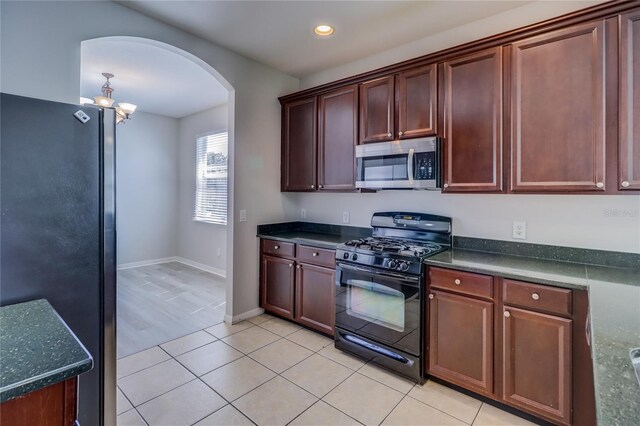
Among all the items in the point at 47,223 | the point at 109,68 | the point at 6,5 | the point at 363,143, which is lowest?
the point at 47,223

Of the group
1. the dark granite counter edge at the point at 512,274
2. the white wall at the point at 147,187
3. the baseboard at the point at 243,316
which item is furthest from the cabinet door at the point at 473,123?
the white wall at the point at 147,187

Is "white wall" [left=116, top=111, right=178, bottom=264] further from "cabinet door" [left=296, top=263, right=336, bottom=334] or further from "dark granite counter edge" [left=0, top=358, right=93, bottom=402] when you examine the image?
"dark granite counter edge" [left=0, top=358, right=93, bottom=402]

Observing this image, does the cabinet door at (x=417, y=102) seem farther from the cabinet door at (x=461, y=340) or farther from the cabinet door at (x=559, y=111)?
the cabinet door at (x=461, y=340)

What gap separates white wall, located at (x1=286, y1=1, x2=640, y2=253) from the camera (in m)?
2.09

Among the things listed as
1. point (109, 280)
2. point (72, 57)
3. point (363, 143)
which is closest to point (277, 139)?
point (363, 143)

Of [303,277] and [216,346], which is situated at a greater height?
[303,277]

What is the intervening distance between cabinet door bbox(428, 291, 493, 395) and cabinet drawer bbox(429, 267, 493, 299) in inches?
2.0

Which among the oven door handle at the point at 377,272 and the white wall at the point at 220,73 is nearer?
the white wall at the point at 220,73

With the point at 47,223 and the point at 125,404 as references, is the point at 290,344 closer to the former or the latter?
the point at 125,404

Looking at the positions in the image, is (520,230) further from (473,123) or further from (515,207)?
(473,123)

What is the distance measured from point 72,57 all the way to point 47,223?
1.44 m

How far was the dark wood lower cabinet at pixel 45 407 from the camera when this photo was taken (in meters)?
0.79

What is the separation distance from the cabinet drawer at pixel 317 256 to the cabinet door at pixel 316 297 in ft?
0.16

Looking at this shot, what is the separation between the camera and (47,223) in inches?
52.1
